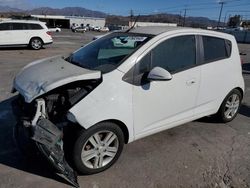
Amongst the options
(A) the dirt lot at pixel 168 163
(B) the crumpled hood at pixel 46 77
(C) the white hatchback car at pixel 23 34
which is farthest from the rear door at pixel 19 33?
(B) the crumpled hood at pixel 46 77

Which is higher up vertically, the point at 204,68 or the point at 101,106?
the point at 204,68

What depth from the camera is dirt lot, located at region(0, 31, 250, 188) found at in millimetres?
3332

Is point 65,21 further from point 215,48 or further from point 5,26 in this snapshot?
point 215,48

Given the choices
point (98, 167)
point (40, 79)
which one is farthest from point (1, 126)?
point (98, 167)

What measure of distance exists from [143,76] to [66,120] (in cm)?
110

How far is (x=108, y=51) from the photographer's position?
13.6ft

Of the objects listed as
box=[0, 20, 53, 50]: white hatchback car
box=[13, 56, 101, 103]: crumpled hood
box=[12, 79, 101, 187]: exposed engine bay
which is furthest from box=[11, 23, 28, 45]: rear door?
box=[12, 79, 101, 187]: exposed engine bay

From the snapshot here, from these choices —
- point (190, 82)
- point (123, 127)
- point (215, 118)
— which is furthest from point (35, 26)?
point (123, 127)

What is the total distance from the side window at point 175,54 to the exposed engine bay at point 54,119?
0.96m

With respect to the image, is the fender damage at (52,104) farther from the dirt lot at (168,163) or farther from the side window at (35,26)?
the side window at (35,26)

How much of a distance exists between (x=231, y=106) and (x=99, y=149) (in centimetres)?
291

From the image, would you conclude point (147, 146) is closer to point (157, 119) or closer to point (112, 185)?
point (157, 119)

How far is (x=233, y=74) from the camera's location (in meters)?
4.86

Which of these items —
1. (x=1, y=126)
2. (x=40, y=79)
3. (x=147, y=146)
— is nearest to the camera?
(x=40, y=79)
